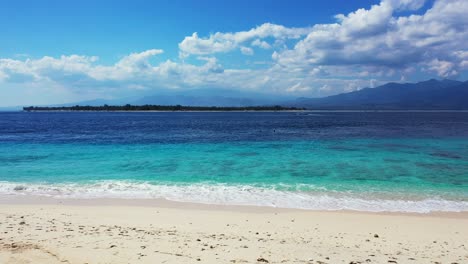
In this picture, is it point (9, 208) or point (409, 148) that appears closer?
point (9, 208)

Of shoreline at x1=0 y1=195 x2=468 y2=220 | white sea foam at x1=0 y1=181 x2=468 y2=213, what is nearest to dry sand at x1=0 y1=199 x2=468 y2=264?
shoreline at x1=0 y1=195 x2=468 y2=220

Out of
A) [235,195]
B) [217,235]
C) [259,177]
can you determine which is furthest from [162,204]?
[259,177]

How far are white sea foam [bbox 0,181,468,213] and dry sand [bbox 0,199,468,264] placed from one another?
97 centimetres

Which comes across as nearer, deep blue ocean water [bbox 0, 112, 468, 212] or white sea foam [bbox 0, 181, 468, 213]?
white sea foam [bbox 0, 181, 468, 213]

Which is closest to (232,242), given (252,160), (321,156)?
(252,160)

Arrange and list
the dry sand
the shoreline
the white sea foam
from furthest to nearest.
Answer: the white sea foam
the shoreline
the dry sand

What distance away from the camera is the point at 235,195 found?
14727 millimetres

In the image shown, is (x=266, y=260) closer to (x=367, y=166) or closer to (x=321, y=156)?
(x=367, y=166)

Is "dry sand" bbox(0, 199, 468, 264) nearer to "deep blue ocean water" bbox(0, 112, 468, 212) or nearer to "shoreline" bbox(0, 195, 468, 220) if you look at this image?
"shoreline" bbox(0, 195, 468, 220)

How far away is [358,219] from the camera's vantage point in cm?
1114

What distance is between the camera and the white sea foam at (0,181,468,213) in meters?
13.1

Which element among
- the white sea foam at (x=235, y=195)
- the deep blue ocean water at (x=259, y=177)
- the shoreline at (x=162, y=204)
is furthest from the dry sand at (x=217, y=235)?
the deep blue ocean water at (x=259, y=177)

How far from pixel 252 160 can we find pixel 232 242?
15.9m

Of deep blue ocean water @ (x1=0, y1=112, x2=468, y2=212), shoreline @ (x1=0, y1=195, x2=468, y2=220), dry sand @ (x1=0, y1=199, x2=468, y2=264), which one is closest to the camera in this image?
dry sand @ (x1=0, y1=199, x2=468, y2=264)
